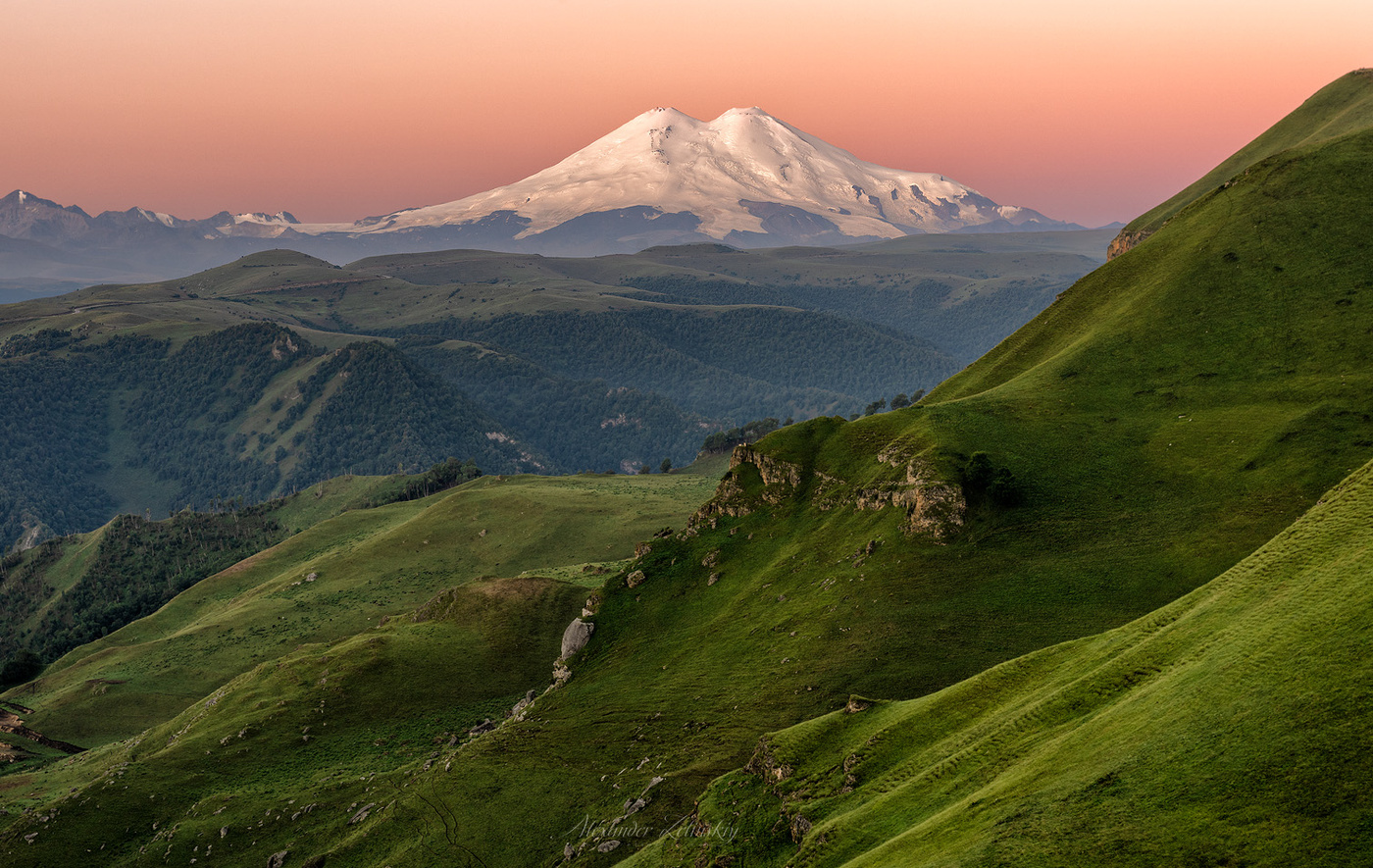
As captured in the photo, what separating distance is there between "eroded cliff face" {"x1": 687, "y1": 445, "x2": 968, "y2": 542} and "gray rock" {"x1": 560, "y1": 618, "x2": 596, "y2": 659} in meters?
12.9

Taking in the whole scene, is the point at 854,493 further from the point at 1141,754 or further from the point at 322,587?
the point at 322,587

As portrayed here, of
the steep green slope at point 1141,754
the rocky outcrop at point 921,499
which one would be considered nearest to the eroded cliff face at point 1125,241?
the rocky outcrop at point 921,499

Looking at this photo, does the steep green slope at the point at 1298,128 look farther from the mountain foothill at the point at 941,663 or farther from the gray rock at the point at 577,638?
the gray rock at the point at 577,638

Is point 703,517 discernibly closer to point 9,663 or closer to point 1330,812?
point 1330,812

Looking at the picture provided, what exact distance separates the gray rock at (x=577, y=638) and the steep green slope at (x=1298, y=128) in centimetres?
10723

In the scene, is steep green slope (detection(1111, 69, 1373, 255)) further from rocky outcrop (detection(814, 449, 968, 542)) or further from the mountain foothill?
rocky outcrop (detection(814, 449, 968, 542))

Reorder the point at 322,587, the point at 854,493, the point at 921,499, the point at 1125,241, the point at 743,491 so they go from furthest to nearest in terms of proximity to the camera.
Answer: the point at 1125,241 → the point at 322,587 → the point at 743,491 → the point at 854,493 → the point at 921,499

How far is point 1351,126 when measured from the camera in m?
126

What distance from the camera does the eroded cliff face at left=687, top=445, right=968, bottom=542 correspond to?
60312 mm

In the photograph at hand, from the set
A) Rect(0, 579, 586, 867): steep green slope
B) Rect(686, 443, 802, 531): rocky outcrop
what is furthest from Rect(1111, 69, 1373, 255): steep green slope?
Rect(0, 579, 586, 867): steep green slope

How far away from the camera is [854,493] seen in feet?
222

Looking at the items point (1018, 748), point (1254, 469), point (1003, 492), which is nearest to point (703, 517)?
point (1003, 492)

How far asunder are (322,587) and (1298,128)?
175m

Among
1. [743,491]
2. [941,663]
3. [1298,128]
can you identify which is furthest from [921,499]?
[1298,128]
